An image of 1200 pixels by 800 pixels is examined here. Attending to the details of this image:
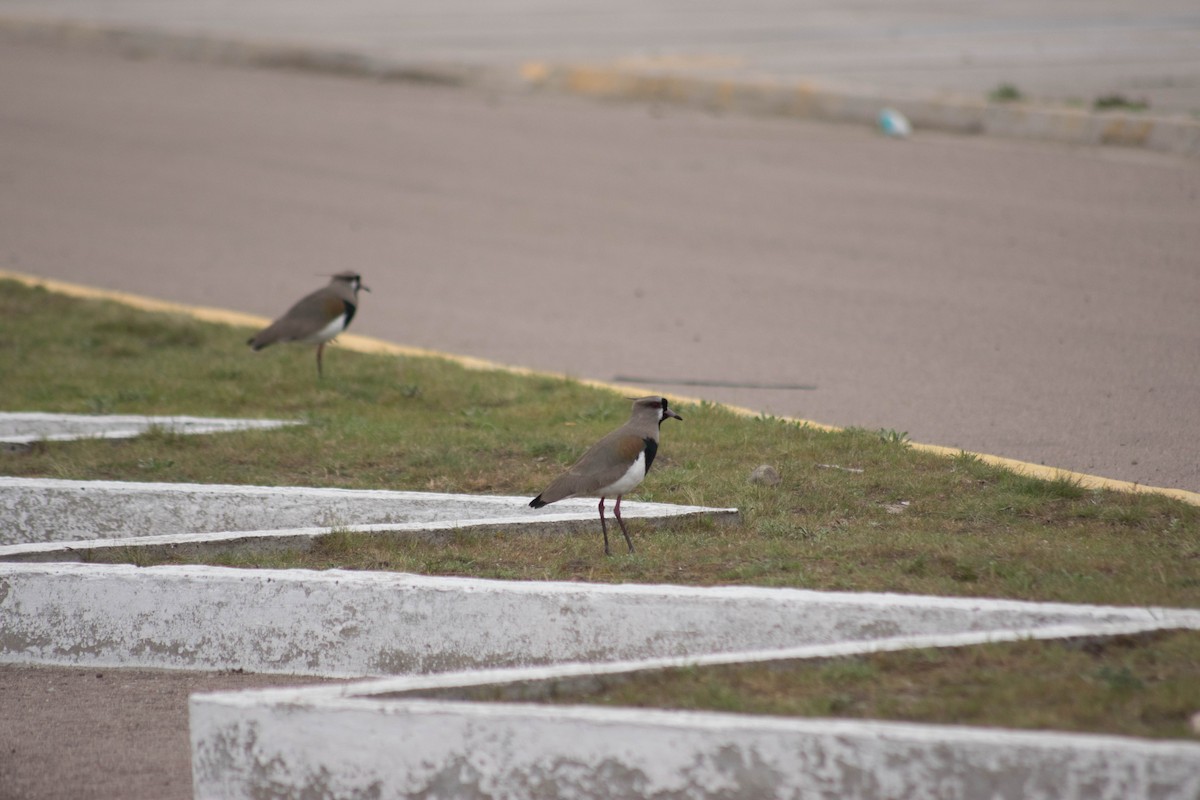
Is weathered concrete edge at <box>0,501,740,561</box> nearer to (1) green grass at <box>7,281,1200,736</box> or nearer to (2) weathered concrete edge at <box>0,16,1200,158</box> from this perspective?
(1) green grass at <box>7,281,1200,736</box>

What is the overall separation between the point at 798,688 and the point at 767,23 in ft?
58.9

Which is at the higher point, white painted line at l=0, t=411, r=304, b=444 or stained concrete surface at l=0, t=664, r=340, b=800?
white painted line at l=0, t=411, r=304, b=444

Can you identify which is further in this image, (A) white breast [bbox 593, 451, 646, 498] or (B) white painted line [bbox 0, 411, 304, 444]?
(B) white painted line [bbox 0, 411, 304, 444]

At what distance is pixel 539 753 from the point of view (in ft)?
11.8

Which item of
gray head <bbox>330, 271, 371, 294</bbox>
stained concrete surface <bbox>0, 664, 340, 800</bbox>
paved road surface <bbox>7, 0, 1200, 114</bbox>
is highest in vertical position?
paved road surface <bbox>7, 0, 1200, 114</bbox>

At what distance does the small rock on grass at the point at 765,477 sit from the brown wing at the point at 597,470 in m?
0.93

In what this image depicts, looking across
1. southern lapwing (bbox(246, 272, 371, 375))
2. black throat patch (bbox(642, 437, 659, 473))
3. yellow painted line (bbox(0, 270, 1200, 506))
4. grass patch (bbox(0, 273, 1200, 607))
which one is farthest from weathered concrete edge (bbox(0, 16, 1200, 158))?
black throat patch (bbox(642, 437, 659, 473))

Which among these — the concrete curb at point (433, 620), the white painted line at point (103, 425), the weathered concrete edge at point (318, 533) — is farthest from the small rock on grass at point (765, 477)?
the white painted line at point (103, 425)

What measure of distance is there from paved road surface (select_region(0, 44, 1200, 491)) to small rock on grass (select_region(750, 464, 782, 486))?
1106 mm

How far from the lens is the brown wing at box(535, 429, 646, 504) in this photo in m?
4.89

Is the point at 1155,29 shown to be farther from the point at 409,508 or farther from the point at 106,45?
the point at 409,508

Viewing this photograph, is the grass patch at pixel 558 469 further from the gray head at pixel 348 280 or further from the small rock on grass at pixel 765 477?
the gray head at pixel 348 280

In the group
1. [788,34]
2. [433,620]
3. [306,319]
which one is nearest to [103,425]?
[306,319]

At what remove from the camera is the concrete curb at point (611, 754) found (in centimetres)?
330
